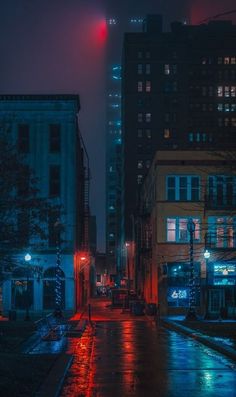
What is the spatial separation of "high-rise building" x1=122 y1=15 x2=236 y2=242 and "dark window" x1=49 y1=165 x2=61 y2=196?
266 feet

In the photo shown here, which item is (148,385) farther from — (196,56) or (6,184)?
(196,56)

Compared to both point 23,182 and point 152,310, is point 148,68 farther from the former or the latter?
point 23,182

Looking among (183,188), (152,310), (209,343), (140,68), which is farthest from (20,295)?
(140,68)

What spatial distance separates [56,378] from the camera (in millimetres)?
16609

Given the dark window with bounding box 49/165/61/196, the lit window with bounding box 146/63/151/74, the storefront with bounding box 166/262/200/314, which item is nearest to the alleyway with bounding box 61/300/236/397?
the storefront with bounding box 166/262/200/314

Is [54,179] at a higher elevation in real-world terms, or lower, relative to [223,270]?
higher

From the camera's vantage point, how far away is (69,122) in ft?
223

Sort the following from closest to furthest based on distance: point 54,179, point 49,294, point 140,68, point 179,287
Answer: point 179,287 → point 49,294 → point 54,179 → point 140,68

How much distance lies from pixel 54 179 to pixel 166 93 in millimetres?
88921

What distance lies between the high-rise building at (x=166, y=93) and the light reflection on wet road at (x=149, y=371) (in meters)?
123

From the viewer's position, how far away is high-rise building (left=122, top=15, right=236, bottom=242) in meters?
152

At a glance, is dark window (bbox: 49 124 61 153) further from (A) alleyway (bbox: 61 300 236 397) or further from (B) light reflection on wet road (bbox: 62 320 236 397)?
(B) light reflection on wet road (bbox: 62 320 236 397)

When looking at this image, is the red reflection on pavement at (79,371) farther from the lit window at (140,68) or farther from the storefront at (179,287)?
the lit window at (140,68)

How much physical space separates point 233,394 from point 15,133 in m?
54.5
